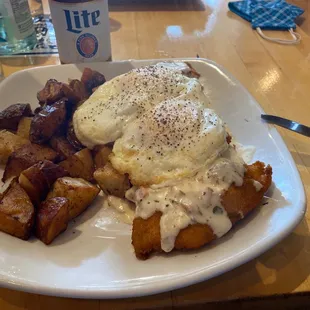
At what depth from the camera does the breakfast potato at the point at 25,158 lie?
1.09 meters

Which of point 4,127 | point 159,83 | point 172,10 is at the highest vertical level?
point 159,83

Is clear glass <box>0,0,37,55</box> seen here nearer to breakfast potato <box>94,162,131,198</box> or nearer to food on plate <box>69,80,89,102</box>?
food on plate <box>69,80,89,102</box>

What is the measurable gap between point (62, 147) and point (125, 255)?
1.45 ft

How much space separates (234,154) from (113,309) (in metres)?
0.53

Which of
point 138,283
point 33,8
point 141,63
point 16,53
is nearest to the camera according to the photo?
point 138,283

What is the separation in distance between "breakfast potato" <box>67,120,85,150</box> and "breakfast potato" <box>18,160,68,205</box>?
15 centimetres

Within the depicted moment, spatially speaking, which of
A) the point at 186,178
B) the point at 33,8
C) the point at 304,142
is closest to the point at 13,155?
the point at 186,178

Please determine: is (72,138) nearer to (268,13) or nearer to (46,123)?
(46,123)

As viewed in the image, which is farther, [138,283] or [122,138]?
[122,138]

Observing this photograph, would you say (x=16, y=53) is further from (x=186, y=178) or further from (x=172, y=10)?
(x=186, y=178)

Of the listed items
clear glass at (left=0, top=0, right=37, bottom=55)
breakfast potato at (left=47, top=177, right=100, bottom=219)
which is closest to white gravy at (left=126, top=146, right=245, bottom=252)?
breakfast potato at (left=47, top=177, right=100, bottom=219)

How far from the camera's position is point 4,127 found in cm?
126

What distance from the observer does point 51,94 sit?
1.29 m

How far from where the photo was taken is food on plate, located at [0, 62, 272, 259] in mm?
907
